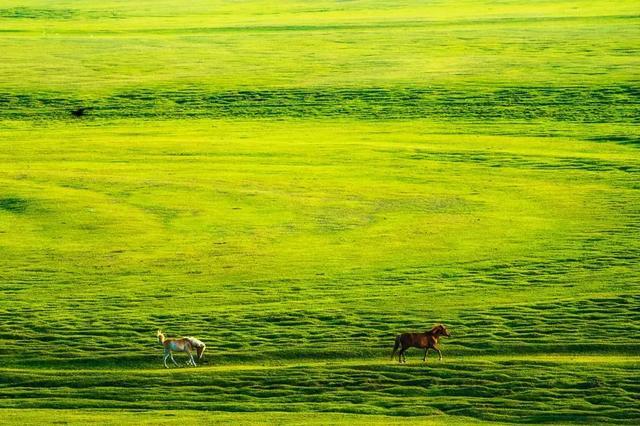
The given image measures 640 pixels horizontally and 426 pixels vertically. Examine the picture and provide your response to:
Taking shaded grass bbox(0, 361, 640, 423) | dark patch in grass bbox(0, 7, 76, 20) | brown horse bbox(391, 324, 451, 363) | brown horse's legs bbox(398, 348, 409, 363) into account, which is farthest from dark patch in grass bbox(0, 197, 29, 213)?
dark patch in grass bbox(0, 7, 76, 20)

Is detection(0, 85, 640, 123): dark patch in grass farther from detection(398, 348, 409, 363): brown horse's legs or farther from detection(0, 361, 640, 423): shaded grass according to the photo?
detection(0, 361, 640, 423): shaded grass

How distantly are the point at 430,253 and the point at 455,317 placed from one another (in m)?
6.98

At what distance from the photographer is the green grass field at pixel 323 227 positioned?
80.5 ft

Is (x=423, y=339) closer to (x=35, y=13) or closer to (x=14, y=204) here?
(x=14, y=204)

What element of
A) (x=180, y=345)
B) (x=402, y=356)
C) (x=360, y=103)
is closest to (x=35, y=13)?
(x=360, y=103)

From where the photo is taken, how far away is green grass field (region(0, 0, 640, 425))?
80.5 feet

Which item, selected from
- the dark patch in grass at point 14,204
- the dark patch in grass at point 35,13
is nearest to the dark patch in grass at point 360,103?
the dark patch in grass at point 14,204

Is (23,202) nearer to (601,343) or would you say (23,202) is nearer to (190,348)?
(190,348)

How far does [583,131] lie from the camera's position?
56656 millimetres

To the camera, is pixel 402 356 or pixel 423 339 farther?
pixel 402 356

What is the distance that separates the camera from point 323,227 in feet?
129

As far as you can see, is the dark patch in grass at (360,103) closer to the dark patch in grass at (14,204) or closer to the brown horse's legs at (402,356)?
the dark patch in grass at (14,204)

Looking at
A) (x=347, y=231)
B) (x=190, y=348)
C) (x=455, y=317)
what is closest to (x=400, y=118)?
(x=347, y=231)

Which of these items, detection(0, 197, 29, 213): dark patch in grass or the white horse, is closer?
the white horse
